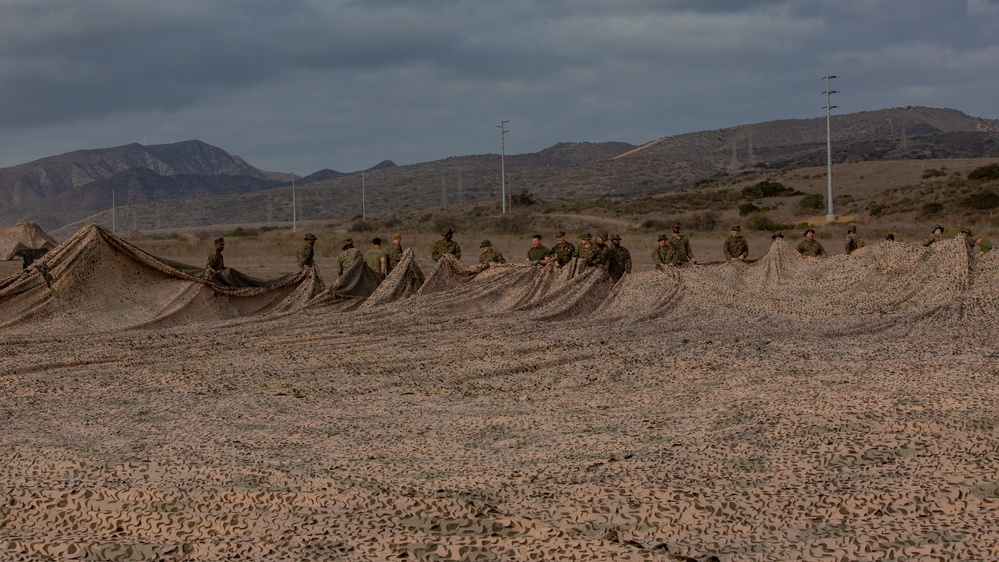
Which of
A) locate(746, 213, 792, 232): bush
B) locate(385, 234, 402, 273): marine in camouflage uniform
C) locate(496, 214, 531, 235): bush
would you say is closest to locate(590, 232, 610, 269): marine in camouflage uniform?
locate(385, 234, 402, 273): marine in camouflage uniform

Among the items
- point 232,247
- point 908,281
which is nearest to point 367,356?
point 908,281

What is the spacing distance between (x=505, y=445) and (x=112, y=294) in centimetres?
896

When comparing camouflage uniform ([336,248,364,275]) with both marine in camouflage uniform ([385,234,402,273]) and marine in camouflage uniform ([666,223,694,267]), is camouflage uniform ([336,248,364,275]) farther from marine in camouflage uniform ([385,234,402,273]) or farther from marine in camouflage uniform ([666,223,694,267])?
marine in camouflage uniform ([666,223,694,267])

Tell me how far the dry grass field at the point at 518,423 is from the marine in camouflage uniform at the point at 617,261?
4.30ft

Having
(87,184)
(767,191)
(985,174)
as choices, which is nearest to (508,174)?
(767,191)

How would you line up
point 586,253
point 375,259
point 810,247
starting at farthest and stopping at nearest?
point 810,247
point 375,259
point 586,253

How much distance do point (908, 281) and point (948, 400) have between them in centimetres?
825

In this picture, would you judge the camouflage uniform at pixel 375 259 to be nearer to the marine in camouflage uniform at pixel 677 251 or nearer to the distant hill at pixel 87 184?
the marine in camouflage uniform at pixel 677 251

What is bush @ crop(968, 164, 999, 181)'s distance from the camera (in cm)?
4900

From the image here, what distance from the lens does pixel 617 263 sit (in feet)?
52.5

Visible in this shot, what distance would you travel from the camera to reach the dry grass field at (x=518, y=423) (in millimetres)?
4359

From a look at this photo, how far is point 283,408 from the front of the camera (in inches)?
301

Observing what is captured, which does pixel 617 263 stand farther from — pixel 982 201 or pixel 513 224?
pixel 513 224

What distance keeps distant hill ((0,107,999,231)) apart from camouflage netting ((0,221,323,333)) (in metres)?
45.8
